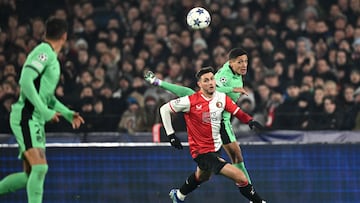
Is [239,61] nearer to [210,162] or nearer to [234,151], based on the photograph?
[234,151]

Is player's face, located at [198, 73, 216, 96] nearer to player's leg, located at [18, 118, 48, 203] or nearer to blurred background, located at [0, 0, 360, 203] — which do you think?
blurred background, located at [0, 0, 360, 203]

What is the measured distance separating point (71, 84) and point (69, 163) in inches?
186

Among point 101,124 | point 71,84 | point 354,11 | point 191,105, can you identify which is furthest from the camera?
point 354,11

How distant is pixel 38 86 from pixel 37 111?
0.28 metres

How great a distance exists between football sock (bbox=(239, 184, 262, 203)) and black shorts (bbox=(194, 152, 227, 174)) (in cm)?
43

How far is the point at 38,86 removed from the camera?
9.36m

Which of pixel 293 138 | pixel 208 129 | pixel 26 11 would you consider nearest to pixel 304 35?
pixel 293 138

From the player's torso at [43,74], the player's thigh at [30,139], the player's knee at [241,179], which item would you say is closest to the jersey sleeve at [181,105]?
the player's knee at [241,179]

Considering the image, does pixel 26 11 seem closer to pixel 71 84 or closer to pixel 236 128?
pixel 71 84

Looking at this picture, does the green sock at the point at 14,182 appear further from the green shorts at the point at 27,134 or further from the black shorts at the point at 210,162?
the black shorts at the point at 210,162

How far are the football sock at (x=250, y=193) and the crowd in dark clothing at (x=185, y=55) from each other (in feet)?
12.0

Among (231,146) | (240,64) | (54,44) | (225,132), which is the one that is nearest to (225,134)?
(225,132)

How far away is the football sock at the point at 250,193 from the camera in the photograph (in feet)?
37.9

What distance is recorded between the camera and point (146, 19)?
19000 mm
